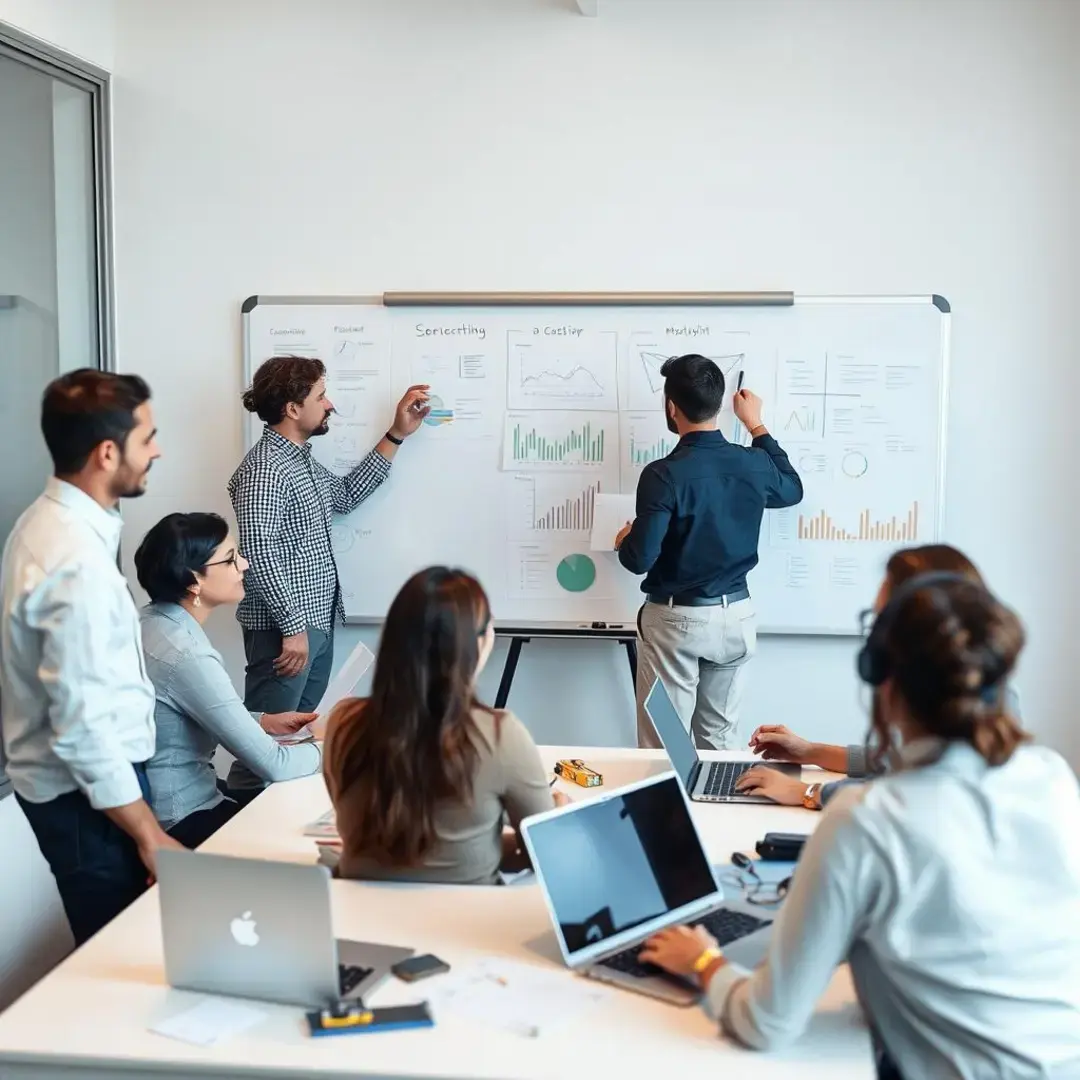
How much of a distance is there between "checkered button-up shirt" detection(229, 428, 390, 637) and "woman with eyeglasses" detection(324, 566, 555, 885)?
1.81 meters

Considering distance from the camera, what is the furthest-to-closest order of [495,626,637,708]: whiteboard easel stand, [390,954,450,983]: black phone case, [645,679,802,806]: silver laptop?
[495,626,637,708]: whiteboard easel stand, [645,679,802,806]: silver laptop, [390,954,450,983]: black phone case

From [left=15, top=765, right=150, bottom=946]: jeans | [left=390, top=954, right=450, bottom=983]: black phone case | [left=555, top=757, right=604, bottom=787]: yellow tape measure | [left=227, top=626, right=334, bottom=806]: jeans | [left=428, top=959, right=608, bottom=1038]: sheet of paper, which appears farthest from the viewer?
[left=227, top=626, right=334, bottom=806]: jeans

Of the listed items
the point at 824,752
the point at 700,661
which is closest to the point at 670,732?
the point at 824,752

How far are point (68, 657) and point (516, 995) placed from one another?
3.35 feet

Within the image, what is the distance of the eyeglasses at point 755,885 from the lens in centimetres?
208

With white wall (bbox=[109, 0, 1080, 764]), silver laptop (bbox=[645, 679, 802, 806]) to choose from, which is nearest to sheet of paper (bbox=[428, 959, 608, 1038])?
silver laptop (bbox=[645, 679, 802, 806])

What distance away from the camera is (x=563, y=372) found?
13.7ft

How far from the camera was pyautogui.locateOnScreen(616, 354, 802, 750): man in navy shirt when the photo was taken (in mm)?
3672

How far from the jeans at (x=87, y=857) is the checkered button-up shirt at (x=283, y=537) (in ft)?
4.84

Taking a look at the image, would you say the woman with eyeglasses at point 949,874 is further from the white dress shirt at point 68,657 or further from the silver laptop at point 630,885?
the white dress shirt at point 68,657

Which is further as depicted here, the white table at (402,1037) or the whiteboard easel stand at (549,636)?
the whiteboard easel stand at (549,636)

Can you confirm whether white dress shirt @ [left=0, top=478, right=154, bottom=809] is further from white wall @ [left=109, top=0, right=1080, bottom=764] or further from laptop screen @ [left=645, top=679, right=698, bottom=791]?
white wall @ [left=109, top=0, right=1080, bottom=764]

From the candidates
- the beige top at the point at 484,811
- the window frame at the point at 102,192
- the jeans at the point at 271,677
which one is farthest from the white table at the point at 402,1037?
the window frame at the point at 102,192

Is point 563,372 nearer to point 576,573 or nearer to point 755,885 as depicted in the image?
point 576,573
